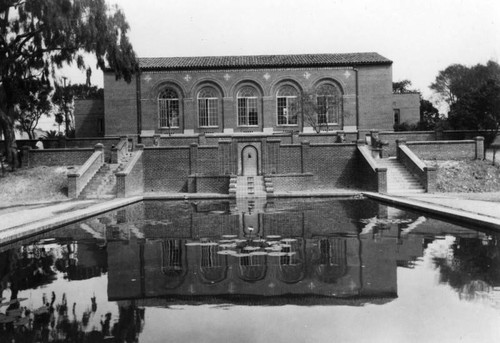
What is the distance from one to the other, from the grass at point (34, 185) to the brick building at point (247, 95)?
45.2 feet

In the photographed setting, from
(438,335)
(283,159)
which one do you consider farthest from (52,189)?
(438,335)

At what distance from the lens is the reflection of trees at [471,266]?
6652 mm

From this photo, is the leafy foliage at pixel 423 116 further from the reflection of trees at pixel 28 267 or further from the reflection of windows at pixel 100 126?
the reflection of trees at pixel 28 267

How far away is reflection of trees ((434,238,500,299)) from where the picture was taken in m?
6.65

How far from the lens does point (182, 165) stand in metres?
28.3

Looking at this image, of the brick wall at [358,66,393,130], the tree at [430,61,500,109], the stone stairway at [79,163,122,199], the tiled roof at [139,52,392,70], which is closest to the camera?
the stone stairway at [79,163,122,199]

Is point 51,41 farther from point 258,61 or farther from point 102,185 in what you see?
point 258,61

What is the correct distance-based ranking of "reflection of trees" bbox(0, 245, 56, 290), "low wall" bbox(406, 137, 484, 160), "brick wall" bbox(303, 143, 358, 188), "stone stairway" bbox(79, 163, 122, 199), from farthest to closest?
"brick wall" bbox(303, 143, 358, 188)
"low wall" bbox(406, 137, 484, 160)
"stone stairway" bbox(79, 163, 122, 199)
"reflection of trees" bbox(0, 245, 56, 290)

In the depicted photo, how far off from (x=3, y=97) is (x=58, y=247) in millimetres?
19992

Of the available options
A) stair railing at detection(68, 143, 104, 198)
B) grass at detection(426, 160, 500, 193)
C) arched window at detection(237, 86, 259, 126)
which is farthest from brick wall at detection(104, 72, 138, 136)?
grass at detection(426, 160, 500, 193)

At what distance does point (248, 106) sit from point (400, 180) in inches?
690

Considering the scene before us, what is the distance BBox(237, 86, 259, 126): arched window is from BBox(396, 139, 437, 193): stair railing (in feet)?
47.7

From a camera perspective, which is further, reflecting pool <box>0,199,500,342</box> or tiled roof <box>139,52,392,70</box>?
tiled roof <box>139,52,392,70</box>

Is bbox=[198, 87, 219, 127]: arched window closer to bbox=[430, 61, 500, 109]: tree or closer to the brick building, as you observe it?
the brick building
